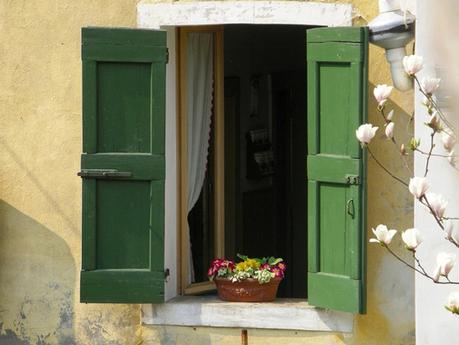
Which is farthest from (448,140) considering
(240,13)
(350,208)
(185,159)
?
(185,159)

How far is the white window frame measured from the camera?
32.7ft

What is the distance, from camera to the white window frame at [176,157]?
996 cm

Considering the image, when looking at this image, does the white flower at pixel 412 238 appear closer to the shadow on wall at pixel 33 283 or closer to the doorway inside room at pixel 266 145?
the shadow on wall at pixel 33 283

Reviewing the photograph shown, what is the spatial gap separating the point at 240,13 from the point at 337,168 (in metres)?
1.20

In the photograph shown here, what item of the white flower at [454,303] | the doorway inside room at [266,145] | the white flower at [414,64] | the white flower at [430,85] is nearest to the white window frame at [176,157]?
the doorway inside room at [266,145]

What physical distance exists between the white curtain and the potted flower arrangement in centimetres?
46

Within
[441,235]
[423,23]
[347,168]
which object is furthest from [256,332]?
[423,23]

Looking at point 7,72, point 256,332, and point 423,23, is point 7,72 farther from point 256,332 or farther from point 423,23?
point 423,23

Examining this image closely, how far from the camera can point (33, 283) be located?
10.4m

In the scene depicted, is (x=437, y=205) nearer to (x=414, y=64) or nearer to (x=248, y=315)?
(x=414, y=64)

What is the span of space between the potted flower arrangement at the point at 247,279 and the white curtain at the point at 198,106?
18.2 inches

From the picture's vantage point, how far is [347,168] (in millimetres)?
9805

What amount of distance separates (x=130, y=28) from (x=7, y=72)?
97cm

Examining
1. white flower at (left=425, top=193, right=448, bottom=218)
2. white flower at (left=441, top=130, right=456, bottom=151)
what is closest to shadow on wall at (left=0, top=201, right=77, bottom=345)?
white flower at (left=441, top=130, right=456, bottom=151)
